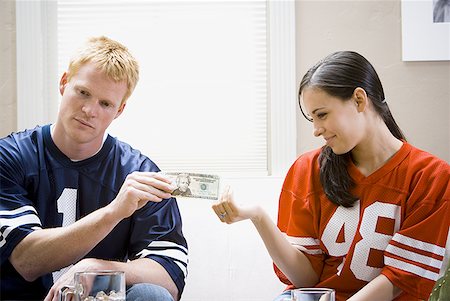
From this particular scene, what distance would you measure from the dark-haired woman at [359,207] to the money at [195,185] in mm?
46

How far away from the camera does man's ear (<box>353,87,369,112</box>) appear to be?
2.19 m

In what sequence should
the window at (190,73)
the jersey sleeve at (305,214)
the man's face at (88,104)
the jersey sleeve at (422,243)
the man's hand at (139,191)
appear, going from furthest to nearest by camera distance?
1. the window at (190,73)
2. the jersey sleeve at (305,214)
3. the man's face at (88,104)
4. the jersey sleeve at (422,243)
5. the man's hand at (139,191)

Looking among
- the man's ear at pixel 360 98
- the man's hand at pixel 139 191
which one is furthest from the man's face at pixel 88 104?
the man's ear at pixel 360 98

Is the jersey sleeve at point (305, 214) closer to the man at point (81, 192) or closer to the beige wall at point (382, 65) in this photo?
the man at point (81, 192)

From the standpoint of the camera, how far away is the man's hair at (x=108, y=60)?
88.6 inches

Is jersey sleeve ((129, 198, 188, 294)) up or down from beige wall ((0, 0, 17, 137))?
down

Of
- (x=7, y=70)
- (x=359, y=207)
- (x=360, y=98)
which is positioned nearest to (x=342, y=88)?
(x=360, y=98)

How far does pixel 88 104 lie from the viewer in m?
2.21

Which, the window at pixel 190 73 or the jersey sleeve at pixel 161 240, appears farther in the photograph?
the window at pixel 190 73

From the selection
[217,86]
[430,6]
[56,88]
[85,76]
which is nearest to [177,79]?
[217,86]

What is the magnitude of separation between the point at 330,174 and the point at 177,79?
3.97 feet

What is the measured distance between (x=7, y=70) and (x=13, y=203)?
4.10 ft

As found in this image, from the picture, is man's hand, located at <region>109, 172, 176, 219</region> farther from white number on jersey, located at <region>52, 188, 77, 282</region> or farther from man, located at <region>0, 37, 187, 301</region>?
white number on jersey, located at <region>52, 188, 77, 282</region>

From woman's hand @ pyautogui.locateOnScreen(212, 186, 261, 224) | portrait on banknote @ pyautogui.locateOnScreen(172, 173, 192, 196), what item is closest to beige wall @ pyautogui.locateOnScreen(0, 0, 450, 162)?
woman's hand @ pyautogui.locateOnScreen(212, 186, 261, 224)
